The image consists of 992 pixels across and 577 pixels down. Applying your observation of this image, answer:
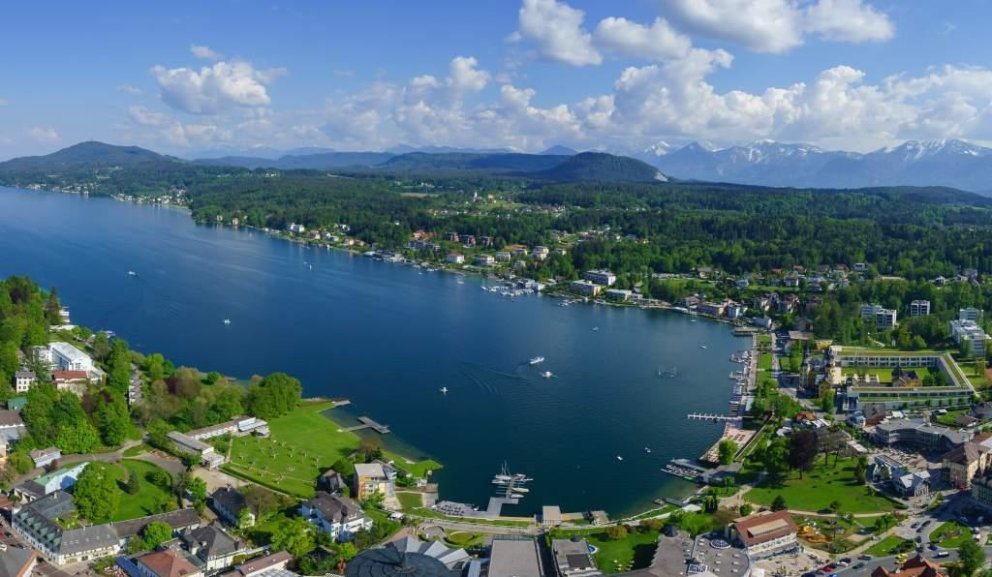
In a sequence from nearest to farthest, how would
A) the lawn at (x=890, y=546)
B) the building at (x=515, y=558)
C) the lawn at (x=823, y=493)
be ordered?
the building at (x=515, y=558), the lawn at (x=890, y=546), the lawn at (x=823, y=493)

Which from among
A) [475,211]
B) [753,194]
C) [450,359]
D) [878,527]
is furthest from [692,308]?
[753,194]

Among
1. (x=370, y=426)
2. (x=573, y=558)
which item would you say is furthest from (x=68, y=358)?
(x=573, y=558)

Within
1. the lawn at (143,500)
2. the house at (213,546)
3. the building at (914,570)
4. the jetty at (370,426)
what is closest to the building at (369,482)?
the house at (213,546)

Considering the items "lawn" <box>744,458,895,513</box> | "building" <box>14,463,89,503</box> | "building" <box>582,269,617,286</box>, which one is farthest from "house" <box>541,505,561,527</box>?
"building" <box>582,269,617,286</box>

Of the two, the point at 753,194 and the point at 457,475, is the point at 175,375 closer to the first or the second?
the point at 457,475

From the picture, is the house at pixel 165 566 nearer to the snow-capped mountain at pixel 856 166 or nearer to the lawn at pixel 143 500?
the lawn at pixel 143 500

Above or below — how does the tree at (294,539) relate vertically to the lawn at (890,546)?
above

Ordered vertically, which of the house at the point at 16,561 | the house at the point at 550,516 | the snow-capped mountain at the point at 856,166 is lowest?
the house at the point at 550,516

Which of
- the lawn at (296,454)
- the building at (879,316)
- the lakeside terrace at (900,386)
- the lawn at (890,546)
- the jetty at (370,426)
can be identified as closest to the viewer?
the lawn at (890,546)
